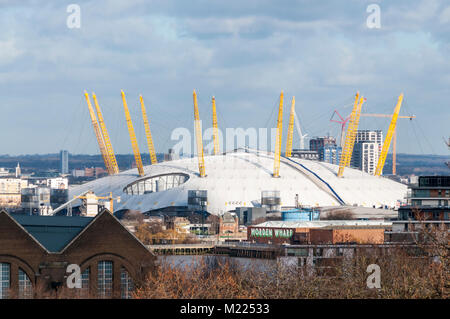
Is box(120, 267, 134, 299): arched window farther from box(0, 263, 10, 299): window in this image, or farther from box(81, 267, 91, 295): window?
box(0, 263, 10, 299): window

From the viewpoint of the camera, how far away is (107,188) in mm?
157125

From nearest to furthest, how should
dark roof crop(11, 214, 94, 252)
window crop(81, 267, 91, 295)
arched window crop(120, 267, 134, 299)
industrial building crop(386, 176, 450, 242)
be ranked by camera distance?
1. window crop(81, 267, 91, 295)
2. arched window crop(120, 267, 134, 299)
3. dark roof crop(11, 214, 94, 252)
4. industrial building crop(386, 176, 450, 242)

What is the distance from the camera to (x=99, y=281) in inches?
1785

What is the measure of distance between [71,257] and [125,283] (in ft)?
8.43

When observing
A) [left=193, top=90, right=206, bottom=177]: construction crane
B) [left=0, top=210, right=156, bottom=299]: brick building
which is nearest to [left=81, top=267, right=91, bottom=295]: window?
[left=0, top=210, right=156, bottom=299]: brick building

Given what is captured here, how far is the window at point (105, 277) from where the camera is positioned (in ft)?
148

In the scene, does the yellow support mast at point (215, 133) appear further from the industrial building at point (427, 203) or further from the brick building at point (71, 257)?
the brick building at point (71, 257)

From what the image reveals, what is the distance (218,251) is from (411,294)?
6014cm

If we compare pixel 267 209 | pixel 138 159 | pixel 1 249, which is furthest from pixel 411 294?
pixel 138 159

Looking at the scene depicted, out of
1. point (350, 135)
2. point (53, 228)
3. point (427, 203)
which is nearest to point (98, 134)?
point (350, 135)

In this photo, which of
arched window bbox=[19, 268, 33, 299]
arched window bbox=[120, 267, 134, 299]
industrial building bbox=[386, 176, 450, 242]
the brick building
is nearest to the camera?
arched window bbox=[19, 268, 33, 299]

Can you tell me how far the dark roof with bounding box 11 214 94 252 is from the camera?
152 ft

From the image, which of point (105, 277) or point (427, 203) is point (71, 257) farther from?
point (427, 203)

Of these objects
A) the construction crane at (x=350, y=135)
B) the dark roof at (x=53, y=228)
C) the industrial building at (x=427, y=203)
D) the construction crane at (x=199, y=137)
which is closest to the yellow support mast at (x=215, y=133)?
the construction crane at (x=199, y=137)
